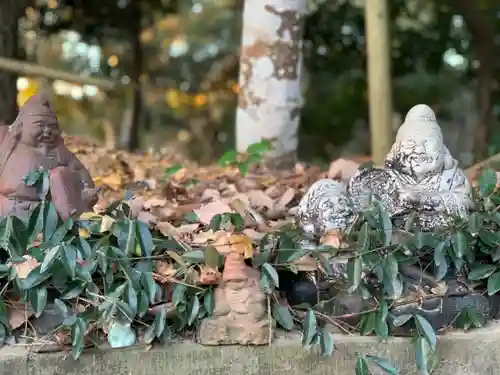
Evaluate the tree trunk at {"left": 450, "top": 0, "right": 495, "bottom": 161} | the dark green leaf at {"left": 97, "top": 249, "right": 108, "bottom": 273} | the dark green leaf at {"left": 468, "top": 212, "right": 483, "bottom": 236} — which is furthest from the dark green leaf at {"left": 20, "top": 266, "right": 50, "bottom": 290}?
the tree trunk at {"left": 450, "top": 0, "right": 495, "bottom": 161}

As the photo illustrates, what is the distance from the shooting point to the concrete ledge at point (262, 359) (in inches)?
46.9

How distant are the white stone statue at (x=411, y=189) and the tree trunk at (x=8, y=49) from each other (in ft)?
6.41

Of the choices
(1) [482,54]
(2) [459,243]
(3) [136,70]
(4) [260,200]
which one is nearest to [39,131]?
(4) [260,200]

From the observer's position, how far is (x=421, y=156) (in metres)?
1.34

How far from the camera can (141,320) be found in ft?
4.04

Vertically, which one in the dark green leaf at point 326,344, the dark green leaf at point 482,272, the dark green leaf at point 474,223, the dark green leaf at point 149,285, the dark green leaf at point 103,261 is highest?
the dark green leaf at point 474,223

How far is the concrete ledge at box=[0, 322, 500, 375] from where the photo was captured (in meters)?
1.19

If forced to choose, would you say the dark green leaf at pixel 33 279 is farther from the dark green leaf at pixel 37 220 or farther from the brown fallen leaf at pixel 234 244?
the brown fallen leaf at pixel 234 244

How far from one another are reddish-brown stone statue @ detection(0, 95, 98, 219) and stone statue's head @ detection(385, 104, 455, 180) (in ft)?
2.21

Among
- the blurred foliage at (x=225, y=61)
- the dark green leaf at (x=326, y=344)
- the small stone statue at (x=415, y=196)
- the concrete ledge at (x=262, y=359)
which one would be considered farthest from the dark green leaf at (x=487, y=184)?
the blurred foliage at (x=225, y=61)

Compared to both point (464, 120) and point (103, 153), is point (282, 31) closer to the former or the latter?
point (103, 153)

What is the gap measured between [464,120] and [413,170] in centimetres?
579

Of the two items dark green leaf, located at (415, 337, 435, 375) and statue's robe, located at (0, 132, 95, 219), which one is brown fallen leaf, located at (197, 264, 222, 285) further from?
dark green leaf, located at (415, 337, 435, 375)

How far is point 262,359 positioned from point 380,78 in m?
1.44
